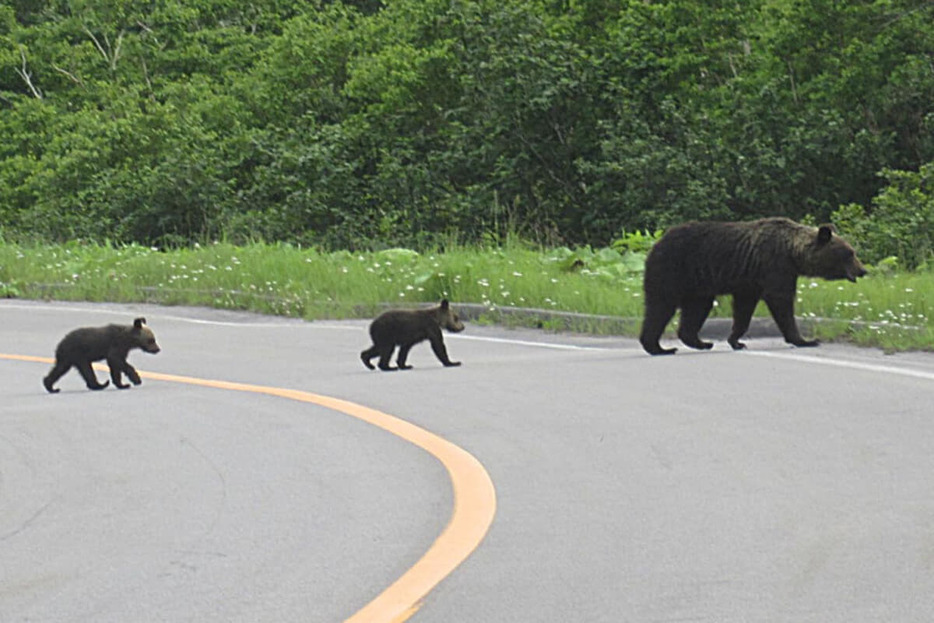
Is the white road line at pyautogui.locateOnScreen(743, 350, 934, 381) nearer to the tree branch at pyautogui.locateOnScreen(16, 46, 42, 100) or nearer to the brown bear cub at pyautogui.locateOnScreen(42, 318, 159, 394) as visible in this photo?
the brown bear cub at pyautogui.locateOnScreen(42, 318, 159, 394)

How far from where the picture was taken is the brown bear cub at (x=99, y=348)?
524 inches

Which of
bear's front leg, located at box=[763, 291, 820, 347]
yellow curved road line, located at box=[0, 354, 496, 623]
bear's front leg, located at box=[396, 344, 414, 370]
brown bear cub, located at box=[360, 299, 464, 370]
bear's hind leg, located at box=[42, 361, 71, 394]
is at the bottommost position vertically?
bear's hind leg, located at box=[42, 361, 71, 394]

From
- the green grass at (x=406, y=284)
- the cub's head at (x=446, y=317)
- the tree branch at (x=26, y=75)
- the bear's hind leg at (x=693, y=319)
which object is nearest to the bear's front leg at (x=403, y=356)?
the cub's head at (x=446, y=317)

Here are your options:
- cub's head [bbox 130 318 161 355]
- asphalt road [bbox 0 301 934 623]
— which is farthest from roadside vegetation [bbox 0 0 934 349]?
asphalt road [bbox 0 301 934 623]

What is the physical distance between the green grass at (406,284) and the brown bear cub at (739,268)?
0.83 metres

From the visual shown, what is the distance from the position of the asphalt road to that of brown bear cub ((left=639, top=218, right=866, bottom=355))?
1.49 ft

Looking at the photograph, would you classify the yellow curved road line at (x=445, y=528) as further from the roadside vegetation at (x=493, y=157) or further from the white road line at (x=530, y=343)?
the roadside vegetation at (x=493, y=157)

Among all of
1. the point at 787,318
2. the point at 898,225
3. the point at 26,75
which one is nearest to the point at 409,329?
the point at 787,318

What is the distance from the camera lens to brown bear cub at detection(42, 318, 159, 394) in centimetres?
1331

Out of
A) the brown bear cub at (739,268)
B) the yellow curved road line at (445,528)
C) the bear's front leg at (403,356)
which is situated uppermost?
the brown bear cub at (739,268)

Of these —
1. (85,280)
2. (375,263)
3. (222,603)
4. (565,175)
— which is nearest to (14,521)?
(222,603)

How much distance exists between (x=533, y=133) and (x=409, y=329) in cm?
1961

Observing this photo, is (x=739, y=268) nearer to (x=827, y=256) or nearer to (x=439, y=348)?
(x=827, y=256)

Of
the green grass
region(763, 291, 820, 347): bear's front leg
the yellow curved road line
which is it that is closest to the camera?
the yellow curved road line
